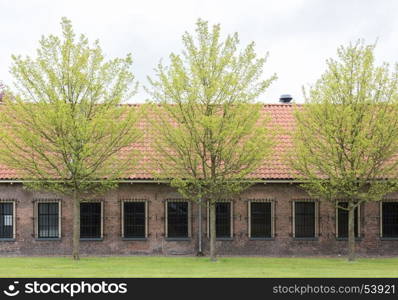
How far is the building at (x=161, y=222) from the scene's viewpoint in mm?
29766

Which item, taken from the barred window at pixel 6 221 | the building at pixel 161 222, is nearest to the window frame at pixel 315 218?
the building at pixel 161 222

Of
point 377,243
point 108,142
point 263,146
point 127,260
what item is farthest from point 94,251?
point 377,243

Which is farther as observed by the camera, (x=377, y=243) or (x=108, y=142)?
(x=377, y=243)

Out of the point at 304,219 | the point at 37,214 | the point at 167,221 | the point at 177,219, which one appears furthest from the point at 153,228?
the point at 304,219

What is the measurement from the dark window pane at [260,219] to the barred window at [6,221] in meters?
9.24

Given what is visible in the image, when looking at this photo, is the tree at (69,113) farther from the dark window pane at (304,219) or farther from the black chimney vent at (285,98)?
the black chimney vent at (285,98)

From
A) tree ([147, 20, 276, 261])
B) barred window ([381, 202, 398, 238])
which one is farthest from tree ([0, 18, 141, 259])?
barred window ([381, 202, 398, 238])

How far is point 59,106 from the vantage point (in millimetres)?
25125

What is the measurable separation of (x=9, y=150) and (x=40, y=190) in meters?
4.01

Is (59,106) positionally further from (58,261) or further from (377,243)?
(377,243)

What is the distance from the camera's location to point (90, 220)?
29.9 meters

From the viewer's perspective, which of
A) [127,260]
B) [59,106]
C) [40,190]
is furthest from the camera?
[40,190]

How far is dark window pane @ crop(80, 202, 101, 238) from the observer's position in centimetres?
2989

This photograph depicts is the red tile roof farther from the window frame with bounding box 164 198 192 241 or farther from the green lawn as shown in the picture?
the green lawn
